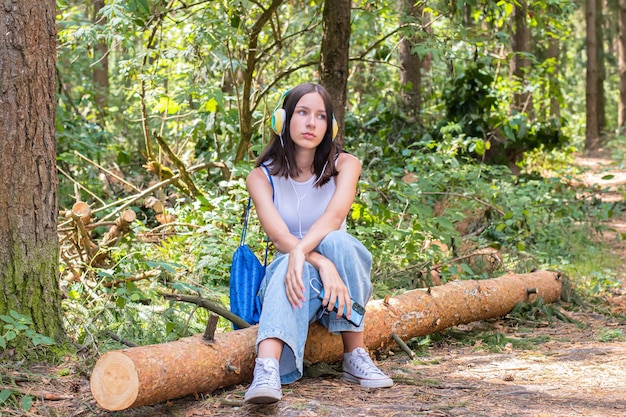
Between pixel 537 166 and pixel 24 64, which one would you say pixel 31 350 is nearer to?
pixel 24 64

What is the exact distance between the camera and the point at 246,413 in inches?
121

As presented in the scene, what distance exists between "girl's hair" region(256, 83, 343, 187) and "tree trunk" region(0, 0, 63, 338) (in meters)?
1.15

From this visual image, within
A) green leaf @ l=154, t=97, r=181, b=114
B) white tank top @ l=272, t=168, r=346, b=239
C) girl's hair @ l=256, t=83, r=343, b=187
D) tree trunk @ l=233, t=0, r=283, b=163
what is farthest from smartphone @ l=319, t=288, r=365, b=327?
green leaf @ l=154, t=97, r=181, b=114

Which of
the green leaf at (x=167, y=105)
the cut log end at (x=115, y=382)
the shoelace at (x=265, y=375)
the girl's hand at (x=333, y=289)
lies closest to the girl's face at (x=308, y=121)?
the girl's hand at (x=333, y=289)

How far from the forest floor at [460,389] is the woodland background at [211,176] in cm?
50

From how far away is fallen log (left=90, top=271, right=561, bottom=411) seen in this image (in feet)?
9.66

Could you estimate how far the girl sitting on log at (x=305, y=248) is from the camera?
3352 millimetres

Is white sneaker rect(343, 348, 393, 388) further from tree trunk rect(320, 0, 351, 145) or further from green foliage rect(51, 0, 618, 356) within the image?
tree trunk rect(320, 0, 351, 145)

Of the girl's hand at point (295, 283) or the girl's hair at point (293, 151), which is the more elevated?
the girl's hair at point (293, 151)

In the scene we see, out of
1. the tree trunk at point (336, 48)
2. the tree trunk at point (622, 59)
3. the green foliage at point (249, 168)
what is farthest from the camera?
the tree trunk at point (622, 59)

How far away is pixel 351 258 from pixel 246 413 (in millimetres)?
961

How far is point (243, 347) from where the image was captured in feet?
11.5

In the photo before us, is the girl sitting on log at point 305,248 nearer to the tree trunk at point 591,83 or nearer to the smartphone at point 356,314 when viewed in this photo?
the smartphone at point 356,314

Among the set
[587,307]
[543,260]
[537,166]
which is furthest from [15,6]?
[537,166]
